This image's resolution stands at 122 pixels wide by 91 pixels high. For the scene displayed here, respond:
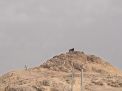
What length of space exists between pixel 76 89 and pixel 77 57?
7.81 m

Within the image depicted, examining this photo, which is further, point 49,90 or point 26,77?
point 26,77

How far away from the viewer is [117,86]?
1671 inches

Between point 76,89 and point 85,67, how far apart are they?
239 inches

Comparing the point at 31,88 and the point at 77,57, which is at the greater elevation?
the point at 77,57

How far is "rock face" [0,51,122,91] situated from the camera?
4162cm

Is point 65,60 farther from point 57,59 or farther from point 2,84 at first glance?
point 2,84

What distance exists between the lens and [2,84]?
45.1 meters

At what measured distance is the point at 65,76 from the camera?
44406mm

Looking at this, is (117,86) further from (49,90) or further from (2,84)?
(2,84)

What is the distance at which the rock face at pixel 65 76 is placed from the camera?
41.6 metres

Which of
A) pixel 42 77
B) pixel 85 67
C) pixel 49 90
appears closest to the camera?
pixel 49 90

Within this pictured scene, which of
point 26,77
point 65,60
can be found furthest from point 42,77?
point 65,60

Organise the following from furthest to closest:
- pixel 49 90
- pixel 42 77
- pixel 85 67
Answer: pixel 85 67
pixel 42 77
pixel 49 90

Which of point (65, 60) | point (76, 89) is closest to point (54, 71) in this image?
point (65, 60)
